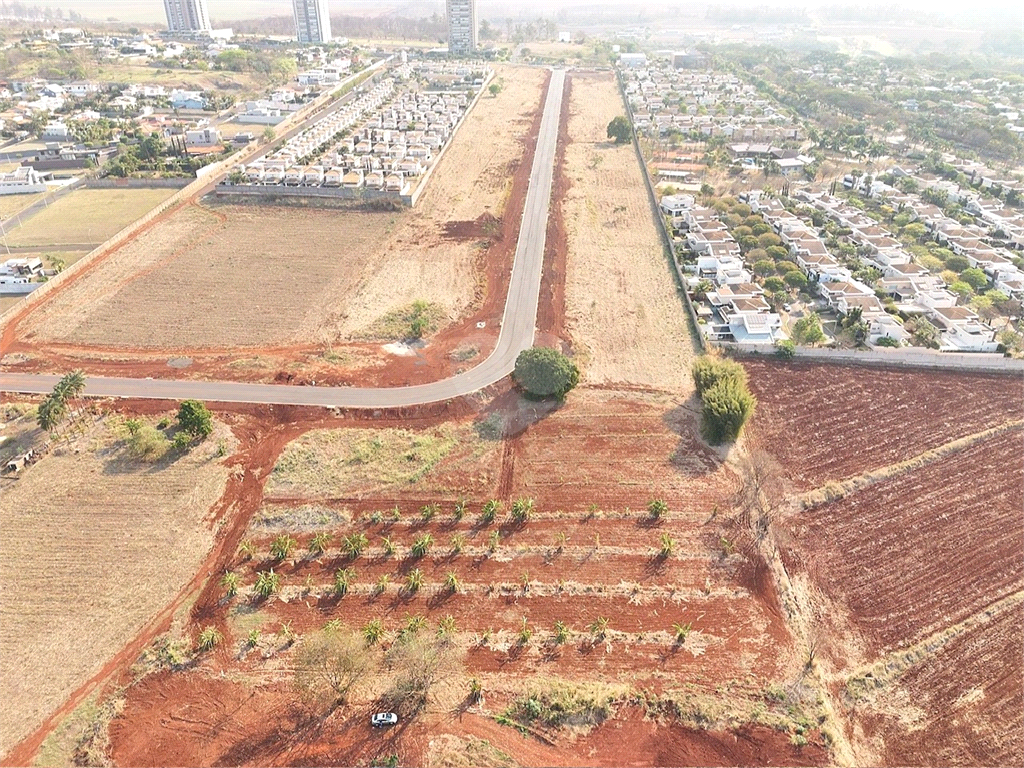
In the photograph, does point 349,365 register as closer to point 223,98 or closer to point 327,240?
point 327,240

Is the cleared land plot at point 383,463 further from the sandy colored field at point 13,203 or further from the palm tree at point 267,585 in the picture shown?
the sandy colored field at point 13,203

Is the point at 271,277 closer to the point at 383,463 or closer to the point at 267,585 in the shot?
the point at 383,463

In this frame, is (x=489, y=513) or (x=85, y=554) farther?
(x=489, y=513)

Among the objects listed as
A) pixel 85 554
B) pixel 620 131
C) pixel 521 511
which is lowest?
pixel 85 554

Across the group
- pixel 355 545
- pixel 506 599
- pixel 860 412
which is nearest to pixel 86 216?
pixel 355 545

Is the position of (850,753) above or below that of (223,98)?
below

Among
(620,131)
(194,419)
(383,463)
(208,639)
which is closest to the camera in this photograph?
(208,639)

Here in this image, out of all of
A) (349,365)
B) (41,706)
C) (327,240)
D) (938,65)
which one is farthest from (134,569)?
(938,65)
